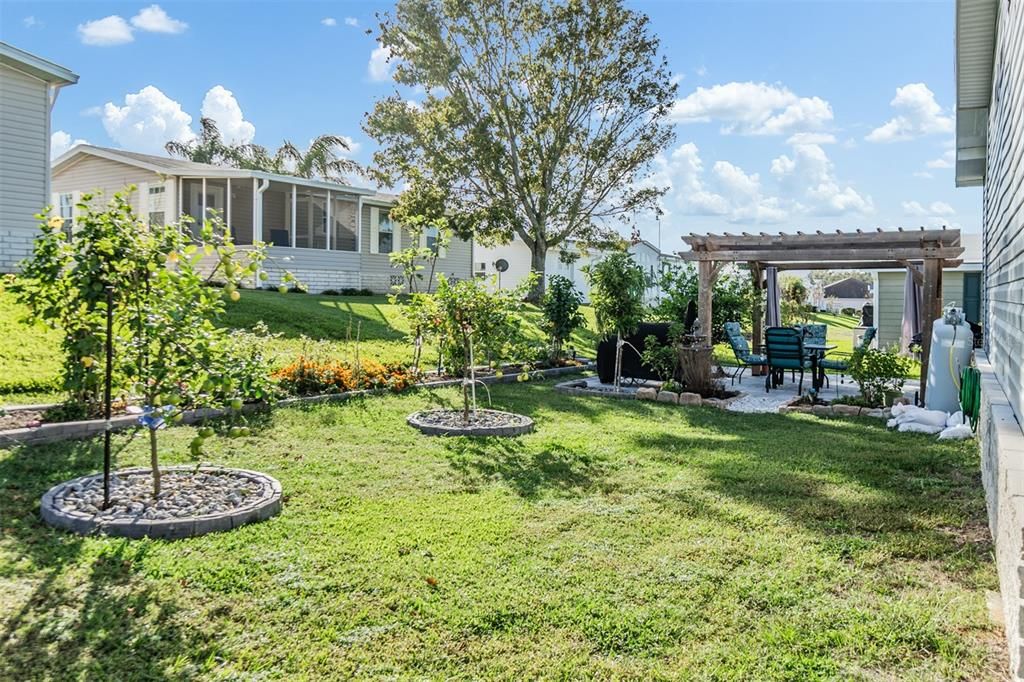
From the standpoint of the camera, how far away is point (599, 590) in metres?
3.29

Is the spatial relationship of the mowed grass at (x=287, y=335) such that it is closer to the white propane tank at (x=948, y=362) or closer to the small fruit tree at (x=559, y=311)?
the small fruit tree at (x=559, y=311)

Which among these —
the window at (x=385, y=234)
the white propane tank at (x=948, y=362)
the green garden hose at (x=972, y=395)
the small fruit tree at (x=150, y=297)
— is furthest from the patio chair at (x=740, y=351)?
the window at (x=385, y=234)

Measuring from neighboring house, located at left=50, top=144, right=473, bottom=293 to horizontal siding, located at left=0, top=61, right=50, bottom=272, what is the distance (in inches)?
144

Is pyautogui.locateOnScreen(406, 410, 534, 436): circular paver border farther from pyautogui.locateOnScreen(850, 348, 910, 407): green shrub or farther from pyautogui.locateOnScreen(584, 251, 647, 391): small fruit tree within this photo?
pyautogui.locateOnScreen(850, 348, 910, 407): green shrub

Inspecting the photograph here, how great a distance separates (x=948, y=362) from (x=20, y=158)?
52.2 feet

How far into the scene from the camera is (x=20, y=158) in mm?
13836

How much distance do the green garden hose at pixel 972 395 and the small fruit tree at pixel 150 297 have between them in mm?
5922

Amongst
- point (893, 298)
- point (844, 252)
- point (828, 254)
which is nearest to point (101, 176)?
point (828, 254)

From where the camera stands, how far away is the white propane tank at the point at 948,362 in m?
7.73

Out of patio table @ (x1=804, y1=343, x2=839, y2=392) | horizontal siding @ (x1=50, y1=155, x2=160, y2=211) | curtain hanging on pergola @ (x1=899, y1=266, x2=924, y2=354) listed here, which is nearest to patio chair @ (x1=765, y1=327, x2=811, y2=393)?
patio table @ (x1=804, y1=343, x2=839, y2=392)

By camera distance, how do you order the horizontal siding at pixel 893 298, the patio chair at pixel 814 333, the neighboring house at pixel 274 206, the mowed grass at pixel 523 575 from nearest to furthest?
the mowed grass at pixel 523 575, the patio chair at pixel 814 333, the horizontal siding at pixel 893 298, the neighboring house at pixel 274 206

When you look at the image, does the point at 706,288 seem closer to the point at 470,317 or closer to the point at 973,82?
the point at 973,82

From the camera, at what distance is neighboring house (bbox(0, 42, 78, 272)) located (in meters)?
13.6

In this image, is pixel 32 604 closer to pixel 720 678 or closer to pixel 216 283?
pixel 720 678
